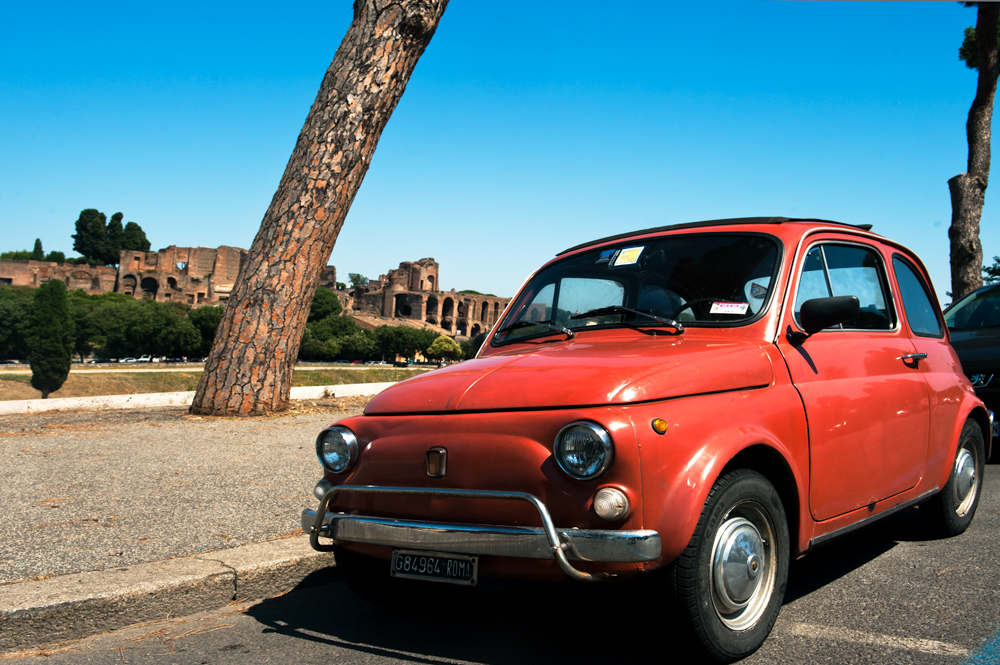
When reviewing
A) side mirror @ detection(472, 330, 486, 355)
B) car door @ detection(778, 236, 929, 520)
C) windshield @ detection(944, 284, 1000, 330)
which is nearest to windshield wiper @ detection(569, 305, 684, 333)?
car door @ detection(778, 236, 929, 520)

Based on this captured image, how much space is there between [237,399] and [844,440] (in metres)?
7.37

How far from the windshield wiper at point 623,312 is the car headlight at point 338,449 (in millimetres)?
1403

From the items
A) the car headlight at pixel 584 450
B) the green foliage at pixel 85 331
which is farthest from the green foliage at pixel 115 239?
the car headlight at pixel 584 450

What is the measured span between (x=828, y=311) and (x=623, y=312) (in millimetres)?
924

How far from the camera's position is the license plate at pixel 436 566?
2.50 m

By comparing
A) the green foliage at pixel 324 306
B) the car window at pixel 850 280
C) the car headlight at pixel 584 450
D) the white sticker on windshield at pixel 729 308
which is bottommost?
the car headlight at pixel 584 450

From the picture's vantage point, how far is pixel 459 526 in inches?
98.1

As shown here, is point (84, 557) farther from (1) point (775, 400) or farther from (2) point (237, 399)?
(2) point (237, 399)

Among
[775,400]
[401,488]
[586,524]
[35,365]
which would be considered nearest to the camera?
[586,524]

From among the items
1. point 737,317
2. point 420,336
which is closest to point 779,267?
point 737,317

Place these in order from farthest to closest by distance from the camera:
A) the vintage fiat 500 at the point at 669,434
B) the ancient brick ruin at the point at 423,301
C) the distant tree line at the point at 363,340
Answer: the ancient brick ruin at the point at 423,301, the distant tree line at the point at 363,340, the vintage fiat 500 at the point at 669,434

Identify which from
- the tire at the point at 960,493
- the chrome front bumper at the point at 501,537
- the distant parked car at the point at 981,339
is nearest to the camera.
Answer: the chrome front bumper at the point at 501,537

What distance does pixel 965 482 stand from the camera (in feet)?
14.6

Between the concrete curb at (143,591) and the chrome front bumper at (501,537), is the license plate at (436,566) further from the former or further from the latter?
the concrete curb at (143,591)
